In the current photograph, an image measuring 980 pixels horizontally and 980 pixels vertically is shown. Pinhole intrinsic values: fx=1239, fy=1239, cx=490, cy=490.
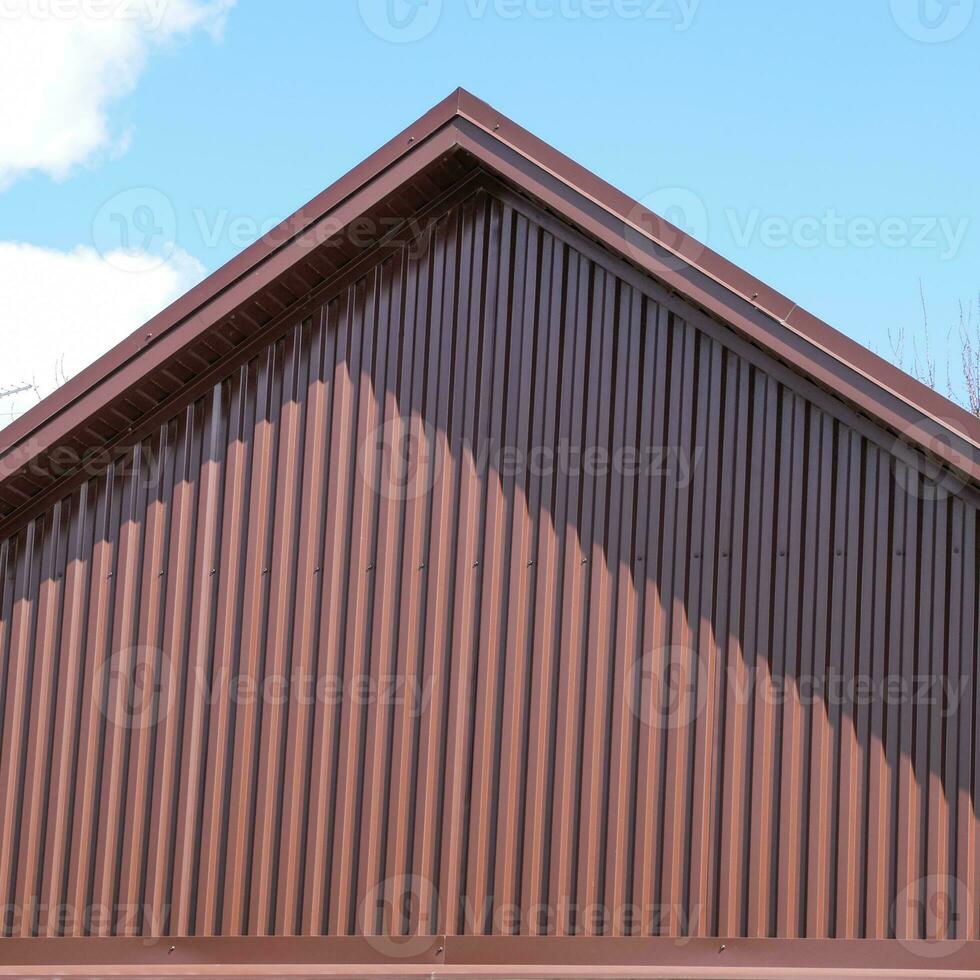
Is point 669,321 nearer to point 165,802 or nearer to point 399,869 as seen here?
point 399,869

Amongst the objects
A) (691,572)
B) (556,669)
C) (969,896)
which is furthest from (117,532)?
(969,896)

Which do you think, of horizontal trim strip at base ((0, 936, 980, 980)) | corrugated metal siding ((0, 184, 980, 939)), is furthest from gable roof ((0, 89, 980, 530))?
horizontal trim strip at base ((0, 936, 980, 980))

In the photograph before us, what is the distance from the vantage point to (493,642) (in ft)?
26.1

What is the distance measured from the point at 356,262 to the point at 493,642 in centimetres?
274

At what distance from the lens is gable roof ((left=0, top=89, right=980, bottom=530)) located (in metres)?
7.30

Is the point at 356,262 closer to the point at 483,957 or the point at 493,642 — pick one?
the point at 493,642

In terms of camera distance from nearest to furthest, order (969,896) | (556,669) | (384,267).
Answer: (969,896)
(556,669)
(384,267)

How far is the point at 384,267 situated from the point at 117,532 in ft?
8.36

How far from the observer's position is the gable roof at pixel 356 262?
7297 mm

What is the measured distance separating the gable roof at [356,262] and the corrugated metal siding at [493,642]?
0.22m

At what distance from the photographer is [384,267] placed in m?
8.47

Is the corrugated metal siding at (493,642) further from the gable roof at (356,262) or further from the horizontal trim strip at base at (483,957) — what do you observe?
the gable roof at (356,262)

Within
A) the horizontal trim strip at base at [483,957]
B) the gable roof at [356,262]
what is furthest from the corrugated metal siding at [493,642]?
the gable roof at [356,262]

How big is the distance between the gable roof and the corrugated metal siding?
0.72 feet
